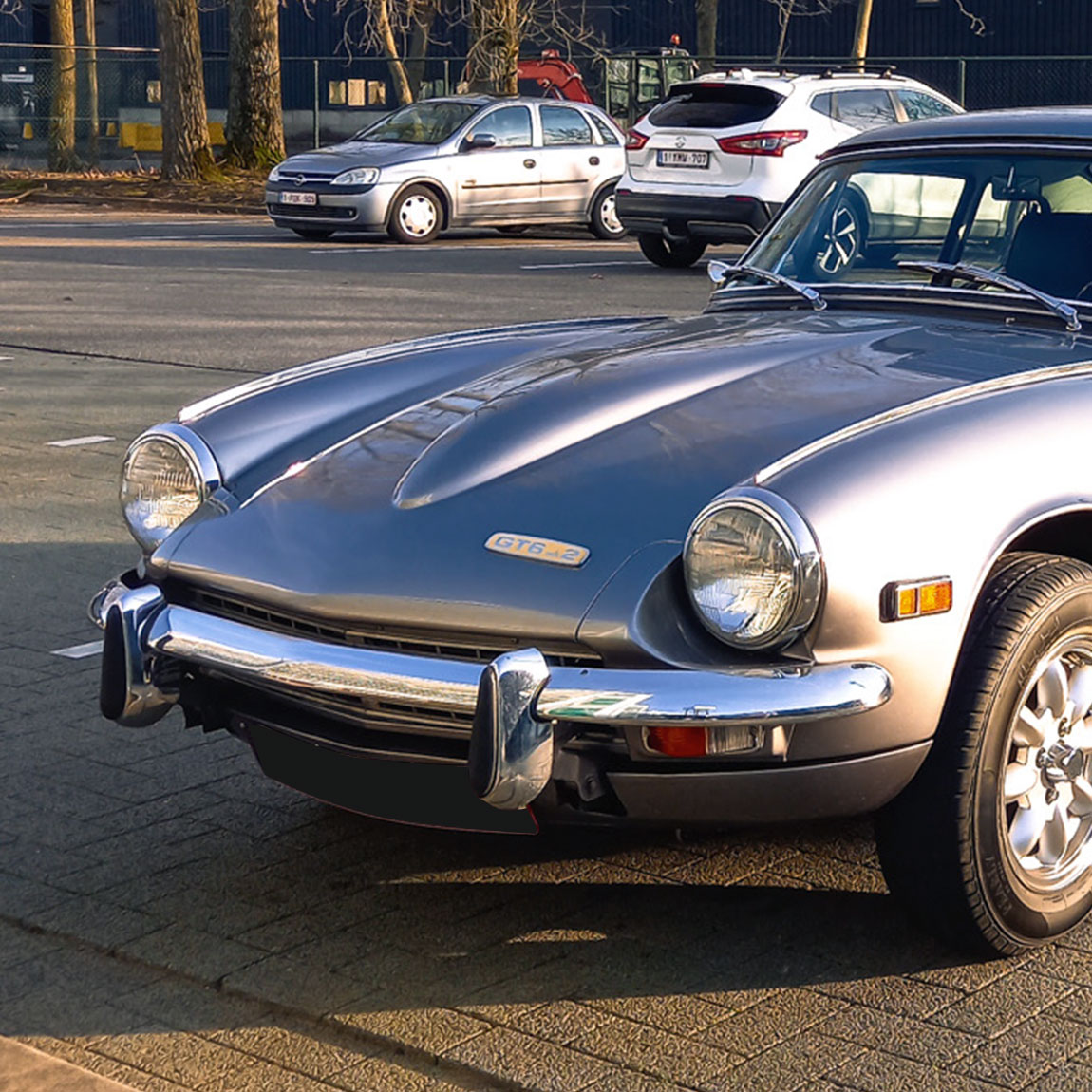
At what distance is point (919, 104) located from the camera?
18391mm

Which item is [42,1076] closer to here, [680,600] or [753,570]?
[680,600]

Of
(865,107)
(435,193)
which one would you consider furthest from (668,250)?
(435,193)

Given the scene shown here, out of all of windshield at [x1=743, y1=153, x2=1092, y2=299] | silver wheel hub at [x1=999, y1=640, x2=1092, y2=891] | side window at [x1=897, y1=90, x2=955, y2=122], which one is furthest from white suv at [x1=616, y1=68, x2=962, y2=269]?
silver wheel hub at [x1=999, y1=640, x2=1092, y2=891]

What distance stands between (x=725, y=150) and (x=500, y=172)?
410 cm

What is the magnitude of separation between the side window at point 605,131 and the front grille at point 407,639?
17865mm

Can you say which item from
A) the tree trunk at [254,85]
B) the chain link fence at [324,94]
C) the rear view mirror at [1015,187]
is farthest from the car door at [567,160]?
the rear view mirror at [1015,187]

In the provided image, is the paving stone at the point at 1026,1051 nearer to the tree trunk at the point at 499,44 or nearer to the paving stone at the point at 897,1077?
the paving stone at the point at 897,1077

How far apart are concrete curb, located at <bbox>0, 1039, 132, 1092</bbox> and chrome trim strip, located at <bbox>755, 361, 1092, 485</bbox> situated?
1.54 meters

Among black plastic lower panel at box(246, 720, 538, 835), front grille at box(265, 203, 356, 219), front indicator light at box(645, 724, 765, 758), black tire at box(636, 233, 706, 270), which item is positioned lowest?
black tire at box(636, 233, 706, 270)

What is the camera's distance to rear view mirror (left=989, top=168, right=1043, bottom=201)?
466 cm

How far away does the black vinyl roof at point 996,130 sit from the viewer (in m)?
4.75

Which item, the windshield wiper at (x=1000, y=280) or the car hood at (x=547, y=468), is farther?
the windshield wiper at (x=1000, y=280)

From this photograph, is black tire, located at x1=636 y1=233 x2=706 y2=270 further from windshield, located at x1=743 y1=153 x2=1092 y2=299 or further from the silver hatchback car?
windshield, located at x1=743 y1=153 x2=1092 y2=299

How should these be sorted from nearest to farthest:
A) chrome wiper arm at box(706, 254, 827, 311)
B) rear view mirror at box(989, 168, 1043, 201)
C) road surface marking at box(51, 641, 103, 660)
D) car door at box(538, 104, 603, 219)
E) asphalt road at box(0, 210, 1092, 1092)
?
asphalt road at box(0, 210, 1092, 1092)
rear view mirror at box(989, 168, 1043, 201)
chrome wiper arm at box(706, 254, 827, 311)
road surface marking at box(51, 641, 103, 660)
car door at box(538, 104, 603, 219)
